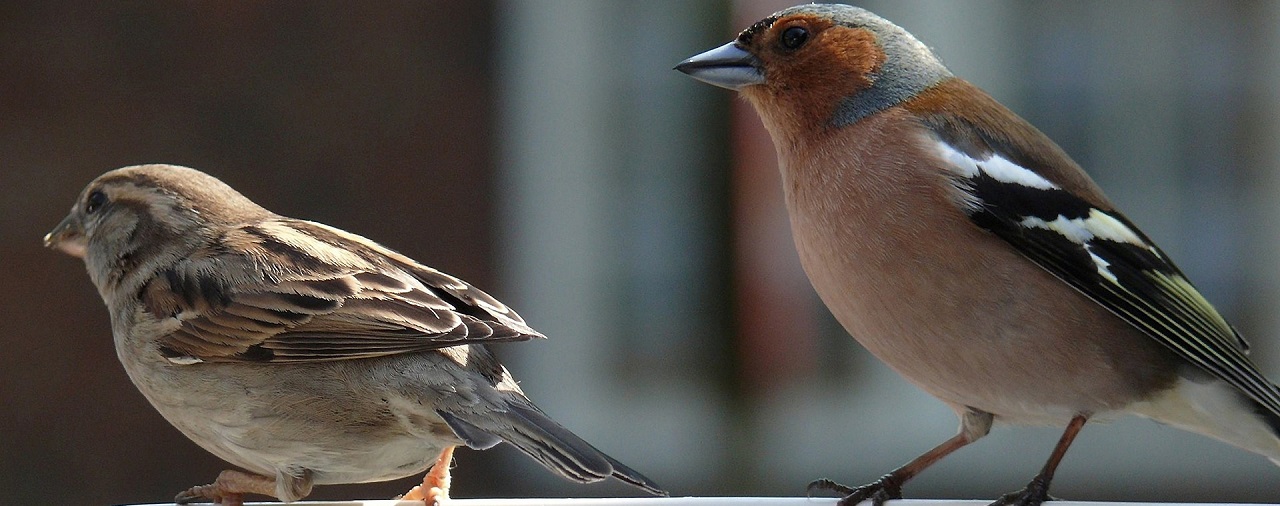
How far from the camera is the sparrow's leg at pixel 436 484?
138 inches

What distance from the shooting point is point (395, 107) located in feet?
23.4

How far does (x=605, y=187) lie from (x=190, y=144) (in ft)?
6.51

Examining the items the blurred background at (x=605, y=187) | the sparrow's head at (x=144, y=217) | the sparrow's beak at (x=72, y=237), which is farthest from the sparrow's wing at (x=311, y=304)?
the blurred background at (x=605, y=187)

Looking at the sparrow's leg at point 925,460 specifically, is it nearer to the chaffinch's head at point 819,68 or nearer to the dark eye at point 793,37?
the chaffinch's head at point 819,68

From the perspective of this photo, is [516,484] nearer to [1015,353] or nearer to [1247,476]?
[1247,476]

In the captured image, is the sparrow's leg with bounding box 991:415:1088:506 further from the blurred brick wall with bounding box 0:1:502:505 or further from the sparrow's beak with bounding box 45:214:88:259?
the blurred brick wall with bounding box 0:1:502:505

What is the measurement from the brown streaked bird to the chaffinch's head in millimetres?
823

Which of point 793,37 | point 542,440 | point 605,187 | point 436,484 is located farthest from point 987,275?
point 605,187

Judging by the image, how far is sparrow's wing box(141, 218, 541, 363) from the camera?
3.24 meters

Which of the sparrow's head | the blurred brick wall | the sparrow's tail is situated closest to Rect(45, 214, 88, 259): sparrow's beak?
the sparrow's head

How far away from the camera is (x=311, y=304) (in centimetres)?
341

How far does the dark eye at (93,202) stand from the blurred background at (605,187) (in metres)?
3.03

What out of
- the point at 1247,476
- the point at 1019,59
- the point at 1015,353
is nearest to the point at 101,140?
the point at 1019,59

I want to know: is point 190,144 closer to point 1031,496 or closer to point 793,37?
point 793,37
